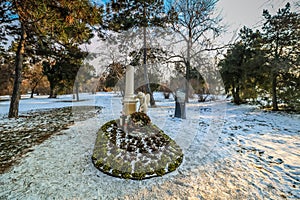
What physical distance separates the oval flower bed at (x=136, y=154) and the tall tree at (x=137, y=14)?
584cm

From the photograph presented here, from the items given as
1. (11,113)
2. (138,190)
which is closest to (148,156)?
(138,190)

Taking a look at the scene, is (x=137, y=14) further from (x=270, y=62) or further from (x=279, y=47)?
(x=279, y=47)

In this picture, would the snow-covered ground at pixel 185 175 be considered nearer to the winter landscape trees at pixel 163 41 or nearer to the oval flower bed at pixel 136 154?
the oval flower bed at pixel 136 154

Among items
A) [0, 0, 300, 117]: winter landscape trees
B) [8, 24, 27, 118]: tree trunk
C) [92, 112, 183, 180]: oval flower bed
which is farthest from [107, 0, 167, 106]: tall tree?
[92, 112, 183, 180]: oval flower bed

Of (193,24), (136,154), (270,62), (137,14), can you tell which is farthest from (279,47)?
(136,154)

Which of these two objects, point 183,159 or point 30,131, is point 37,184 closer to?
point 183,159

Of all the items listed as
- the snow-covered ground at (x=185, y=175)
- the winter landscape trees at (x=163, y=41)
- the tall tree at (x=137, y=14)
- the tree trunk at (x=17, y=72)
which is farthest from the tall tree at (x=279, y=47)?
the tree trunk at (x=17, y=72)

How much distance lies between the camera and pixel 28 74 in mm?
21047

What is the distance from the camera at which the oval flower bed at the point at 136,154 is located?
2.78m

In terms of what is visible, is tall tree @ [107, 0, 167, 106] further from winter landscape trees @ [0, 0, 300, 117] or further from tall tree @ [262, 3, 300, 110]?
tall tree @ [262, 3, 300, 110]

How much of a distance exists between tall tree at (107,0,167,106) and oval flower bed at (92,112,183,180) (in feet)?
19.2

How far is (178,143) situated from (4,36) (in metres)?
9.86

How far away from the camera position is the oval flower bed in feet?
9.12

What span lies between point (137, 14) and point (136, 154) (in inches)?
357
